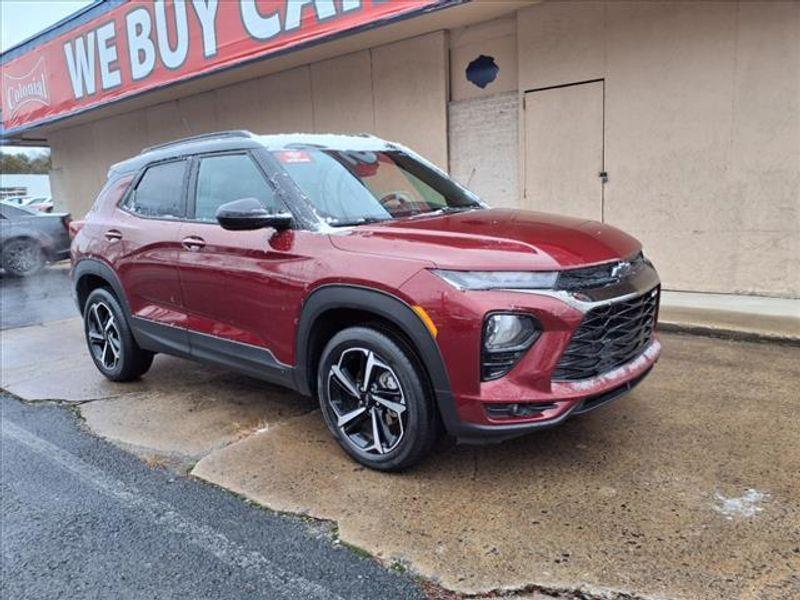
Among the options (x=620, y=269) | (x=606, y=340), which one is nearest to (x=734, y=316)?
(x=620, y=269)

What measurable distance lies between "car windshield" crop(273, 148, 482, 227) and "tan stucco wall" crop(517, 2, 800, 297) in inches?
157

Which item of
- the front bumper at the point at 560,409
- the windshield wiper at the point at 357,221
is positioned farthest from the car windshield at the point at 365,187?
the front bumper at the point at 560,409

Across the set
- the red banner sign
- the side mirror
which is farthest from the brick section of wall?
the side mirror

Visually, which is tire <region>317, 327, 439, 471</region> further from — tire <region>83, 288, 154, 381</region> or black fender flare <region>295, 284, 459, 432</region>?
tire <region>83, 288, 154, 381</region>

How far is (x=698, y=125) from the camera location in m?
7.12

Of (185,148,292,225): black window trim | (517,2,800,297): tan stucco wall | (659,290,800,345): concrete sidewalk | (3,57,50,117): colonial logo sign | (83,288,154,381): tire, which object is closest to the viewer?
(185,148,292,225): black window trim

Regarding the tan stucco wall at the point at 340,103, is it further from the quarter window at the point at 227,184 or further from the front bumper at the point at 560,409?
the front bumper at the point at 560,409

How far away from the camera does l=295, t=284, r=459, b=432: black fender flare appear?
9.81 ft

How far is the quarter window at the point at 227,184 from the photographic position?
389cm

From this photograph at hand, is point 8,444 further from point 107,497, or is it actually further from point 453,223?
point 453,223

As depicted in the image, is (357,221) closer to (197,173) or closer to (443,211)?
(443,211)

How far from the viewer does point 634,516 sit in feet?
9.45

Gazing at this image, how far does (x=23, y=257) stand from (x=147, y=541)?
1164 centimetres

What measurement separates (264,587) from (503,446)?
1.63 meters
